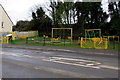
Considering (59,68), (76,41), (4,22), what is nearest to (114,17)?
(76,41)

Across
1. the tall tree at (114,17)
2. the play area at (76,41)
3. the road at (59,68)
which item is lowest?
the road at (59,68)

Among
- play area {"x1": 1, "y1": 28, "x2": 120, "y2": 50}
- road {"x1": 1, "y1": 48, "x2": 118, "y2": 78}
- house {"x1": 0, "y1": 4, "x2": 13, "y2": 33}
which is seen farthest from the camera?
house {"x1": 0, "y1": 4, "x2": 13, "y2": 33}

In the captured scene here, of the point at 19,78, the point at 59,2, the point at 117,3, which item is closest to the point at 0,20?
the point at 59,2

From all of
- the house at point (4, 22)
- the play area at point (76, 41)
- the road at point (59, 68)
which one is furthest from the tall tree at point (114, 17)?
the house at point (4, 22)

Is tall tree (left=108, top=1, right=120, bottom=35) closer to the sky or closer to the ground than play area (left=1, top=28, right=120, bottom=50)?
closer to the sky

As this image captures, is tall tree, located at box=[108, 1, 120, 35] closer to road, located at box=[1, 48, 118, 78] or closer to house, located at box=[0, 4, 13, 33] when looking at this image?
road, located at box=[1, 48, 118, 78]

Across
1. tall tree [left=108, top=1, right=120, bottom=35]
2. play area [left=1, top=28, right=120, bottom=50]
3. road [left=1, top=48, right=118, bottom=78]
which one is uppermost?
tall tree [left=108, top=1, right=120, bottom=35]

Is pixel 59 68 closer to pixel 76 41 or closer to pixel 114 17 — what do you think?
pixel 76 41

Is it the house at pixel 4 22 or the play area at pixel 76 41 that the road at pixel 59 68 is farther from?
the house at pixel 4 22

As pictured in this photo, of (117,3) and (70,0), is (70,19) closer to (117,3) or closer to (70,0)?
(70,0)

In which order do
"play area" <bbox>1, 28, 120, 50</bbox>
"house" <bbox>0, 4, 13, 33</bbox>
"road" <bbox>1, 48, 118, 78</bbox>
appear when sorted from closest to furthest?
"road" <bbox>1, 48, 118, 78</bbox> → "play area" <bbox>1, 28, 120, 50</bbox> → "house" <bbox>0, 4, 13, 33</bbox>

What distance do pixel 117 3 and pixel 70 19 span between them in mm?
15336

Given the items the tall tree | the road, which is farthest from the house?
the road

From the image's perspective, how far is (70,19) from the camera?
158 feet
